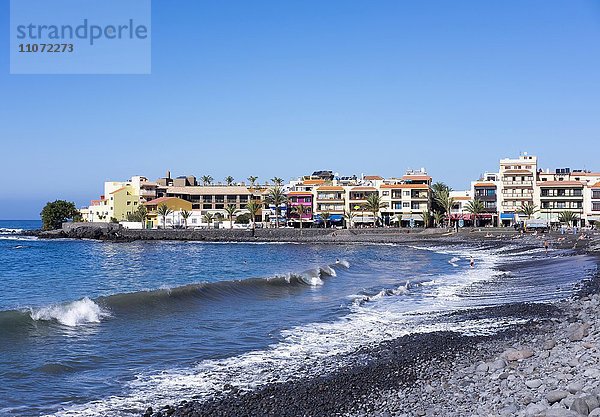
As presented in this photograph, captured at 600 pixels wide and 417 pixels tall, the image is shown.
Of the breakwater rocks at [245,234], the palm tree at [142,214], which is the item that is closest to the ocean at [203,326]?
the breakwater rocks at [245,234]

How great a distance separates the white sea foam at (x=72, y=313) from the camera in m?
19.2

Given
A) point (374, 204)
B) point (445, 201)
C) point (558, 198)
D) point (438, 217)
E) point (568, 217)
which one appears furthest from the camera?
point (438, 217)

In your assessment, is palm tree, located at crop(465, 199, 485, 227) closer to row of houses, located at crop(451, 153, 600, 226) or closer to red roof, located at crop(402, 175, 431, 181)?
row of houses, located at crop(451, 153, 600, 226)

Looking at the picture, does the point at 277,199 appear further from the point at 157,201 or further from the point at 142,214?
the point at 142,214

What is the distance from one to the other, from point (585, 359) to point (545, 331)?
496 cm

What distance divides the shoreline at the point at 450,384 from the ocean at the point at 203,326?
0.87 m

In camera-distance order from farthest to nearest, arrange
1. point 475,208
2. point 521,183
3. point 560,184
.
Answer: point 521,183 → point 475,208 → point 560,184

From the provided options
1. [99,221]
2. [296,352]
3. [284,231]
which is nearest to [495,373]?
[296,352]

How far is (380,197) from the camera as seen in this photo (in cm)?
10625

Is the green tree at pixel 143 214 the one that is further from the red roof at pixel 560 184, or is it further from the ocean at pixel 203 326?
the ocean at pixel 203 326

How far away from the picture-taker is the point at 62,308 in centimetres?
2030

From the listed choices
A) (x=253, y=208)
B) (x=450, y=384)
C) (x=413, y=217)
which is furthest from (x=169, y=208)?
(x=450, y=384)

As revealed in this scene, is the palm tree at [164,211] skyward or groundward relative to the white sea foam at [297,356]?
skyward

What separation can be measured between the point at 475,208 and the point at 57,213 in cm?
8359
